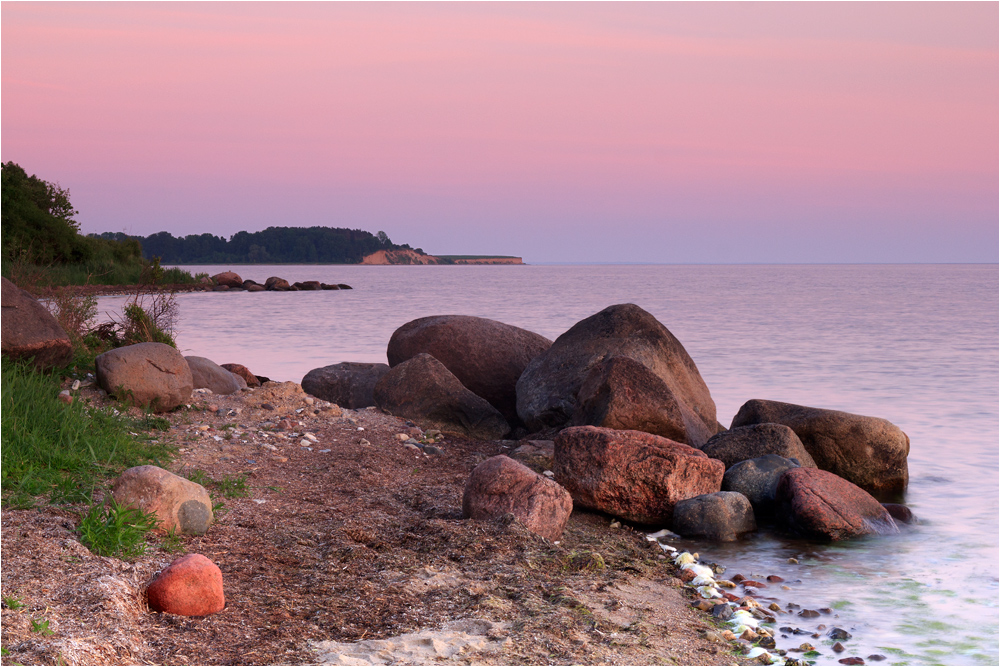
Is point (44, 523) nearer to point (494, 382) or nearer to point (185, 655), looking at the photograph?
point (185, 655)

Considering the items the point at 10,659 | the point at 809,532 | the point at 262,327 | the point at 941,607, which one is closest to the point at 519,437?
the point at 809,532

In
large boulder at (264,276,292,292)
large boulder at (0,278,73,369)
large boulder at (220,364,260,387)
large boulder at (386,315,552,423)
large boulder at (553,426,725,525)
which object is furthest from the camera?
large boulder at (264,276,292,292)

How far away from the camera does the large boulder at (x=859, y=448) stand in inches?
395

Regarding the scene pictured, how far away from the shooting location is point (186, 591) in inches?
187

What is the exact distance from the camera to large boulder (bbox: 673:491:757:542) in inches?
305

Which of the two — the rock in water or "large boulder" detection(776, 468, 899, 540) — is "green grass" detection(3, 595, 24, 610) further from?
"large boulder" detection(776, 468, 899, 540)

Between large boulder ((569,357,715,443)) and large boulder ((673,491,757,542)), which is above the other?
large boulder ((569,357,715,443))

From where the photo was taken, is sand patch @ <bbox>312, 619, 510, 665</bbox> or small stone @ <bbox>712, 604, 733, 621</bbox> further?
small stone @ <bbox>712, 604, 733, 621</bbox>

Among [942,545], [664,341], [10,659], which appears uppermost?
[664,341]

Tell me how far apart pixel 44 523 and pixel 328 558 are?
1910 mm

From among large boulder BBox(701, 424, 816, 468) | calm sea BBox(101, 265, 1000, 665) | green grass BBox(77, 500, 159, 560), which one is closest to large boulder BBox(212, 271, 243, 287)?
calm sea BBox(101, 265, 1000, 665)

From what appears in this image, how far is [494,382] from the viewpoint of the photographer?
13.2m

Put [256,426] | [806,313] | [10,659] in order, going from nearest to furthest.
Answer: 1. [10,659]
2. [256,426]
3. [806,313]

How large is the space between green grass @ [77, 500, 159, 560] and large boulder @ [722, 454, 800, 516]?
5.86 m
